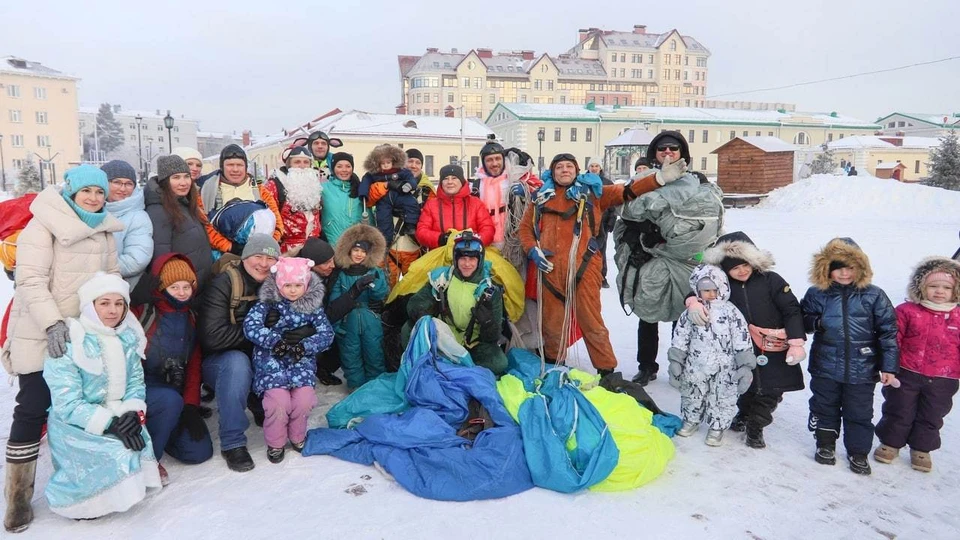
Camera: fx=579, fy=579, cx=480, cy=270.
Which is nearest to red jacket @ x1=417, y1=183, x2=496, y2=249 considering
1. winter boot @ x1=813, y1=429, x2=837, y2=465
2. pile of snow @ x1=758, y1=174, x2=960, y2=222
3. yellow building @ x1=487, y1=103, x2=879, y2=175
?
winter boot @ x1=813, y1=429, x2=837, y2=465

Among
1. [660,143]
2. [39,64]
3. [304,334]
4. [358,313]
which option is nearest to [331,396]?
[358,313]

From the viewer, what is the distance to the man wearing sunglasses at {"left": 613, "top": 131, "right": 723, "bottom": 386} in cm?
395

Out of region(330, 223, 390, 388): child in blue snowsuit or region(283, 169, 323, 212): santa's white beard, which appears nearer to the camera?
region(330, 223, 390, 388): child in blue snowsuit

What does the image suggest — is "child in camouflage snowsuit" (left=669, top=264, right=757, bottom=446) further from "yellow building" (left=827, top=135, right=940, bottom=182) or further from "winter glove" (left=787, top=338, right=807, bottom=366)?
"yellow building" (left=827, top=135, right=940, bottom=182)

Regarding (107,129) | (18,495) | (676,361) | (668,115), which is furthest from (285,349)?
(107,129)

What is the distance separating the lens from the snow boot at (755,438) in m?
3.39

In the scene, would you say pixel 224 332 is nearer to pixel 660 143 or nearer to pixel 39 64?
pixel 660 143

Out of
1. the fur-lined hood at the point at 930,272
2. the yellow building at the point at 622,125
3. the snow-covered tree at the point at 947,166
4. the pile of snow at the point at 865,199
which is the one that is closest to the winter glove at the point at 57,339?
the fur-lined hood at the point at 930,272

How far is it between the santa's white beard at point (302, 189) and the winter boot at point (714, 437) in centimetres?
328

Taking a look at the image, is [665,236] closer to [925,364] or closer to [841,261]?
[841,261]

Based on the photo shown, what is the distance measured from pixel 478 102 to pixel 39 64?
3888cm

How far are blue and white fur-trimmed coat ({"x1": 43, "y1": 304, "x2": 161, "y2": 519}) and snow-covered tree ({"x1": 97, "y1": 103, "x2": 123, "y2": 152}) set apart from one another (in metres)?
79.7

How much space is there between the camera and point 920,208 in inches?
657

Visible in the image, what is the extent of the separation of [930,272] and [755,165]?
71.4 feet
